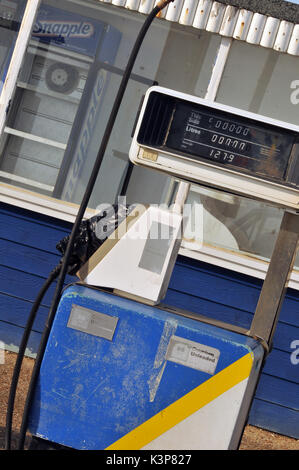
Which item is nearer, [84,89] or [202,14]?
[202,14]

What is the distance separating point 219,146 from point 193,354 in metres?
0.73

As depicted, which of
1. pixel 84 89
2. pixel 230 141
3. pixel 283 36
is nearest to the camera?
pixel 230 141

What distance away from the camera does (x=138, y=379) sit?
266 cm

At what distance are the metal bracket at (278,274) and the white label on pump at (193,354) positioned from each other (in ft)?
0.90

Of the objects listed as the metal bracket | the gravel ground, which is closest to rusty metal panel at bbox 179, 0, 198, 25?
the gravel ground

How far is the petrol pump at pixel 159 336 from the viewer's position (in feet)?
8.51

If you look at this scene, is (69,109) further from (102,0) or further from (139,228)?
(139,228)

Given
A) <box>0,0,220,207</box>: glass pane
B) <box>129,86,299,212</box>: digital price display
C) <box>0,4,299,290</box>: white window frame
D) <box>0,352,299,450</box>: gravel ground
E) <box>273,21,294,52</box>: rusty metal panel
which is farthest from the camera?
<box>0,0,220,207</box>: glass pane

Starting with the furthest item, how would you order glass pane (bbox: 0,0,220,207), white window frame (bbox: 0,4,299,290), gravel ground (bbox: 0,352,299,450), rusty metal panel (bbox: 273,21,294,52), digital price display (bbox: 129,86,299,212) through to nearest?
glass pane (bbox: 0,0,220,207)
white window frame (bbox: 0,4,299,290)
rusty metal panel (bbox: 273,21,294,52)
gravel ground (bbox: 0,352,299,450)
digital price display (bbox: 129,86,299,212)

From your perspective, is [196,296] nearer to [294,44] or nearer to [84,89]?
[84,89]

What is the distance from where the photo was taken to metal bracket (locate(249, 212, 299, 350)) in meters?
2.84

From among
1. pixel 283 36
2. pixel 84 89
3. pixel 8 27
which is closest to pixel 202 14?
pixel 283 36

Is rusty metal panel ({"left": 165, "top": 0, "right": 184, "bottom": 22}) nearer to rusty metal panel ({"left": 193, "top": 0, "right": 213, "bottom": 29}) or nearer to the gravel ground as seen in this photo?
rusty metal panel ({"left": 193, "top": 0, "right": 213, "bottom": 29})

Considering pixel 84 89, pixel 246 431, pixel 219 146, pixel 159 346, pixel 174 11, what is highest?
pixel 174 11
